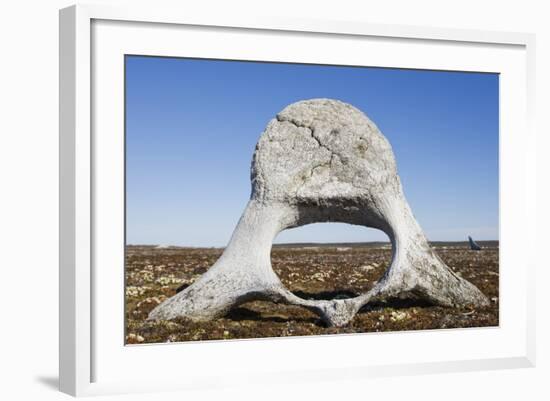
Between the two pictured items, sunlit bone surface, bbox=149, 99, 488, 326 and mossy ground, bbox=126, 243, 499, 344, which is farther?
sunlit bone surface, bbox=149, 99, 488, 326

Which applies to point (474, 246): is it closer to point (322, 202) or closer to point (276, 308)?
point (322, 202)

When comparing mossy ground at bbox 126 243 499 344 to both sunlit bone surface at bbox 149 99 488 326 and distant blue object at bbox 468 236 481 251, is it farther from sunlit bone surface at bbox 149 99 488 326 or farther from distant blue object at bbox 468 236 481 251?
sunlit bone surface at bbox 149 99 488 326

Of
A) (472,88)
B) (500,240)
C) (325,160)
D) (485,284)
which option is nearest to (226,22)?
(325,160)

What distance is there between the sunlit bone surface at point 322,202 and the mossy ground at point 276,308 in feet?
1.07

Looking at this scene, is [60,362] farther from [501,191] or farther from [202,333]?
[501,191]

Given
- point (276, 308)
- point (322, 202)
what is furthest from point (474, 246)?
point (276, 308)

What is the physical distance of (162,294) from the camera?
1334 cm

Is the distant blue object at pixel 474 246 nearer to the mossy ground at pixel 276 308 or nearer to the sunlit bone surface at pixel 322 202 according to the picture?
the mossy ground at pixel 276 308

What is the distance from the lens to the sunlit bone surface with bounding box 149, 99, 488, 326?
514 inches

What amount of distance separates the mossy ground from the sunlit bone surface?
326 mm

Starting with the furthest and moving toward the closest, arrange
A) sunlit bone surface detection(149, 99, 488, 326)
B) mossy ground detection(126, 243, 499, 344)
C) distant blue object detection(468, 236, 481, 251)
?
distant blue object detection(468, 236, 481, 251) → sunlit bone surface detection(149, 99, 488, 326) → mossy ground detection(126, 243, 499, 344)

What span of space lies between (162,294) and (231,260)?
4.37 ft

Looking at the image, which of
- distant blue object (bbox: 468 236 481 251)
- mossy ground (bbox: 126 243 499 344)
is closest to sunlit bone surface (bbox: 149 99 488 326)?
mossy ground (bbox: 126 243 499 344)

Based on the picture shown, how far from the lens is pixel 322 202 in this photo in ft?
45.0
